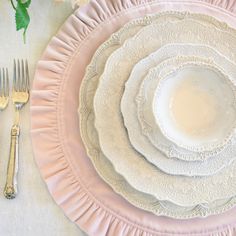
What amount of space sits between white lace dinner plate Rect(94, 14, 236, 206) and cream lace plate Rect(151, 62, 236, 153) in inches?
2.1

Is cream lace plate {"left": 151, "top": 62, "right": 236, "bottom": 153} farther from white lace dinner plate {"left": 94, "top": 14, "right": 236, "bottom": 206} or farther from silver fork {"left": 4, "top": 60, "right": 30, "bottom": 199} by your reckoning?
silver fork {"left": 4, "top": 60, "right": 30, "bottom": 199}

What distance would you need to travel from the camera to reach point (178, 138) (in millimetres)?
598

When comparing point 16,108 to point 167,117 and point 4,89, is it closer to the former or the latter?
point 4,89

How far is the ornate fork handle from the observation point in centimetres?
63

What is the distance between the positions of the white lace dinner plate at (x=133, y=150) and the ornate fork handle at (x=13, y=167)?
0.12 meters

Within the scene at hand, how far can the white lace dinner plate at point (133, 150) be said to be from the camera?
2.00 feet

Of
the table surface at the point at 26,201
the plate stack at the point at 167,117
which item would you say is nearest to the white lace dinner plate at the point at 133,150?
the plate stack at the point at 167,117

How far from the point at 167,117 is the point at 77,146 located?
0.14 metres

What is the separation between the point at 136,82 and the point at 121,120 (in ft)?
0.19

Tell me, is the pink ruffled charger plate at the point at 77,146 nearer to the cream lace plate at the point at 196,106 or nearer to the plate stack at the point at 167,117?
the plate stack at the point at 167,117

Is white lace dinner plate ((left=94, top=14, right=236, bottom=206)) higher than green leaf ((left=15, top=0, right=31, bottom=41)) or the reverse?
the reverse

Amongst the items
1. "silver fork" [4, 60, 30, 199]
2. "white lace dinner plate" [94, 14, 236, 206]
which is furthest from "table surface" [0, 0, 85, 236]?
"white lace dinner plate" [94, 14, 236, 206]

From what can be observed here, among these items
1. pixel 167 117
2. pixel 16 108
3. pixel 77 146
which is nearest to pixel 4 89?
pixel 16 108

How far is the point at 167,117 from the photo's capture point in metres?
0.62
